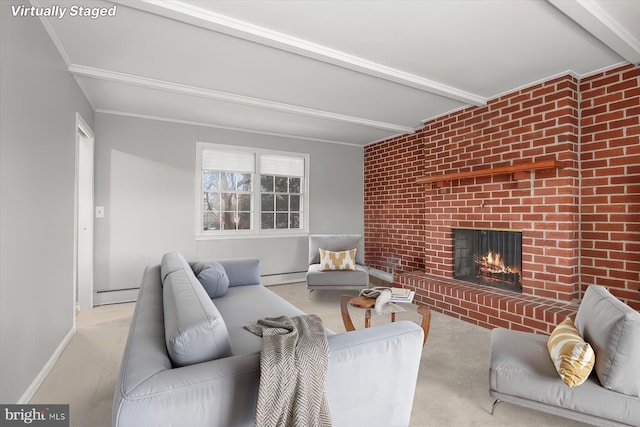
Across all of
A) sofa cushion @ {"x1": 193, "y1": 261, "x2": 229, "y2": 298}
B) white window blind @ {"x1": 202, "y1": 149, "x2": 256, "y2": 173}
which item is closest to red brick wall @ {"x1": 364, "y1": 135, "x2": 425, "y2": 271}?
white window blind @ {"x1": 202, "y1": 149, "x2": 256, "y2": 173}

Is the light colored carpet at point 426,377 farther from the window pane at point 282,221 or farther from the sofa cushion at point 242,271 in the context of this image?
the window pane at point 282,221

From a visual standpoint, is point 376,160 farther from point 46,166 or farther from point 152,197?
point 46,166

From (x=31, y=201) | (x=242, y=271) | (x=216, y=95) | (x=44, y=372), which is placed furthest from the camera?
(x=216, y=95)

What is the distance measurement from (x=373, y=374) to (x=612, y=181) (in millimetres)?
2886

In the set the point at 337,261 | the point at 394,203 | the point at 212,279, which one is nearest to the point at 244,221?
the point at 337,261

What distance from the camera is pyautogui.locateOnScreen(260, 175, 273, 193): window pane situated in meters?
5.08

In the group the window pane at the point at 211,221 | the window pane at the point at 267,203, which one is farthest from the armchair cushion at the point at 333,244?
the window pane at the point at 211,221

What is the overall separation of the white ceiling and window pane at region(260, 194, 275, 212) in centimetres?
160

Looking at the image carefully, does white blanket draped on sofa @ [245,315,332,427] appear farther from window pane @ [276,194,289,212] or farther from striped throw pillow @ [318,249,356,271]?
window pane @ [276,194,289,212]

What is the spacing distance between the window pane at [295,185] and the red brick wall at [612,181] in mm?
3681

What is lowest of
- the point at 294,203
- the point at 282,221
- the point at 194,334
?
the point at 194,334

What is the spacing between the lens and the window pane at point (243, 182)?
4.91 meters

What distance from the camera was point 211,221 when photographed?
470 centimetres

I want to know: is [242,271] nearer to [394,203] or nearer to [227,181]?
[227,181]
